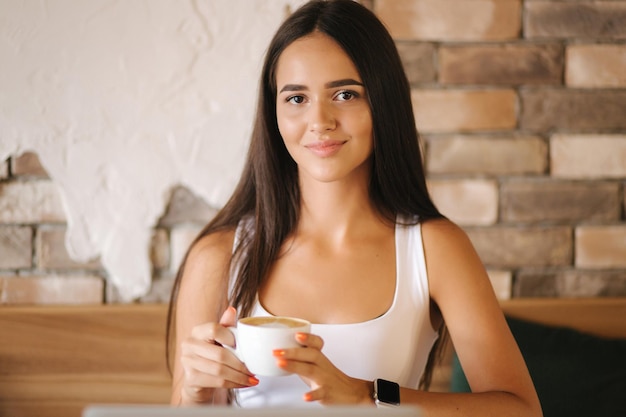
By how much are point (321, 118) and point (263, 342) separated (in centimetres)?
43

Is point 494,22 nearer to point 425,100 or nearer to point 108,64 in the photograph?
point 425,100

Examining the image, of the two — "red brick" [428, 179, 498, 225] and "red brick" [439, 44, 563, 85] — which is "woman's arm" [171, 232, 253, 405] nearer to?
"red brick" [428, 179, 498, 225]

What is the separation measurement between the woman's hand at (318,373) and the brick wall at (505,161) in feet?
2.40

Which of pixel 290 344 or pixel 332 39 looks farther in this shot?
pixel 332 39

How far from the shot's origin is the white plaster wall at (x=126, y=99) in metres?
1.47

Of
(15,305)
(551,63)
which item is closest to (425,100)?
(551,63)

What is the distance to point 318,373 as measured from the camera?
83cm

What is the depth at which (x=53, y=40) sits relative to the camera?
1.47 metres

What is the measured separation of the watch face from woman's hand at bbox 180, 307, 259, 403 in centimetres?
17

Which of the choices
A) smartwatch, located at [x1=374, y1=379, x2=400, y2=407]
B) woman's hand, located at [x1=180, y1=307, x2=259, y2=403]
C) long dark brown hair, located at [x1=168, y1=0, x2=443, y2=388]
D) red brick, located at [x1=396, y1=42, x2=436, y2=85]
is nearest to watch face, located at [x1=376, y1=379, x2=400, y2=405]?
smartwatch, located at [x1=374, y1=379, x2=400, y2=407]

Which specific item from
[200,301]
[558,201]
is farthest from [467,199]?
[200,301]

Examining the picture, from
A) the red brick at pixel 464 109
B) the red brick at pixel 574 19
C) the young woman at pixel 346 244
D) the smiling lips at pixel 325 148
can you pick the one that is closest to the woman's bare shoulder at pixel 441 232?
the young woman at pixel 346 244

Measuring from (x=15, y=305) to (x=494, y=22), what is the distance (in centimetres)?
125

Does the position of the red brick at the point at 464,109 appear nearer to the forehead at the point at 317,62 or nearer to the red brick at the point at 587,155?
the red brick at the point at 587,155
